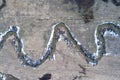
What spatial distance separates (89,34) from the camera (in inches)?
282

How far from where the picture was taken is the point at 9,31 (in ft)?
23.6

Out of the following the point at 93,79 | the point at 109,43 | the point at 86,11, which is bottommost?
the point at 93,79

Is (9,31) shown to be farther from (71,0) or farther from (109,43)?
(109,43)

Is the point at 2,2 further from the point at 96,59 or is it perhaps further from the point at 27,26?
the point at 96,59

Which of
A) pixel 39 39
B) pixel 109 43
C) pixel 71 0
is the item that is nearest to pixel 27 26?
pixel 39 39

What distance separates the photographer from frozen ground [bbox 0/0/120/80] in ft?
23.4

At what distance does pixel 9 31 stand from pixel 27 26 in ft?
0.97

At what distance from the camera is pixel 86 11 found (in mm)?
7137

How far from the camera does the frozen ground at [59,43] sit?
7.14 metres

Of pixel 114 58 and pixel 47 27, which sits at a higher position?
pixel 47 27

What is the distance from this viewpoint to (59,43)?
282 inches

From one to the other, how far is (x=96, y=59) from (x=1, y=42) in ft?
4.97

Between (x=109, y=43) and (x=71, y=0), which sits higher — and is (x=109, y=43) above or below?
below

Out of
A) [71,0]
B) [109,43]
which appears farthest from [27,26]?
[109,43]
